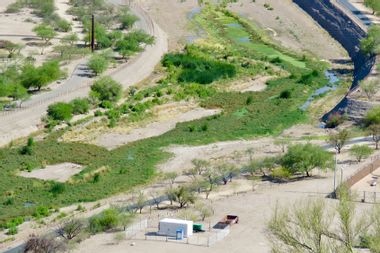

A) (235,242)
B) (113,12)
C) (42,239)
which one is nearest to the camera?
(42,239)

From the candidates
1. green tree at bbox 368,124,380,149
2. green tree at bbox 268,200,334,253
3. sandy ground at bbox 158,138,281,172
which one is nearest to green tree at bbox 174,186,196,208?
sandy ground at bbox 158,138,281,172

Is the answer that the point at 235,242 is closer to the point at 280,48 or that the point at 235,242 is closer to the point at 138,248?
the point at 138,248

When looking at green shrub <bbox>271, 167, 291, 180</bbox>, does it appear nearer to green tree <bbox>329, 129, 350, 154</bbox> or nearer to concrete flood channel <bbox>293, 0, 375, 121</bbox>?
green tree <bbox>329, 129, 350, 154</bbox>

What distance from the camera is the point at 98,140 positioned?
66000mm

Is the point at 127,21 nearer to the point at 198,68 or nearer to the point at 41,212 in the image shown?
the point at 198,68

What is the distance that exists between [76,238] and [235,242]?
23.8ft

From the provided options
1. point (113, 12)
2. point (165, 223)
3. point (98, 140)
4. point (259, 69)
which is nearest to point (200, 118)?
point (98, 140)

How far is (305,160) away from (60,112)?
19542mm

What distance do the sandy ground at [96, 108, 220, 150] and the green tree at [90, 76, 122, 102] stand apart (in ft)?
16.6

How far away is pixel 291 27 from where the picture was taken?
377 ft

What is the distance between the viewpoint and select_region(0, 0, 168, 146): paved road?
66438 mm

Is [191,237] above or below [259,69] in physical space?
above

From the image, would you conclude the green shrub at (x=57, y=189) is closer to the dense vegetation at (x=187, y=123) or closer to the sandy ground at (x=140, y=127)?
the dense vegetation at (x=187, y=123)

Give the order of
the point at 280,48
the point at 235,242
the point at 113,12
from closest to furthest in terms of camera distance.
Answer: the point at 235,242 → the point at 280,48 → the point at 113,12
